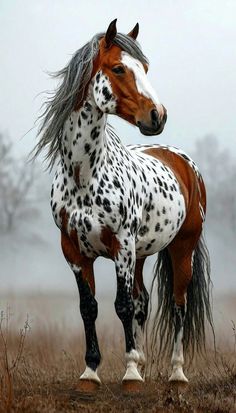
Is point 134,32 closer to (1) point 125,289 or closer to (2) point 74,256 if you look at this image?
(2) point 74,256

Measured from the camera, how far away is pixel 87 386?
8289 millimetres

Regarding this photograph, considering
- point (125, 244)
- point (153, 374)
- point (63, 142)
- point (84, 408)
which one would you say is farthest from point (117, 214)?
point (153, 374)

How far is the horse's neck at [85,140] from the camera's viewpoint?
812cm

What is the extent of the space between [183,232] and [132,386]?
2001mm

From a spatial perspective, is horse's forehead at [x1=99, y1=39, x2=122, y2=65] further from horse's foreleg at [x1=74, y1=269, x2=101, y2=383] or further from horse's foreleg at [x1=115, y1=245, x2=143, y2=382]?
horse's foreleg at [x1=74, y1=269, x2=101, y2=383]

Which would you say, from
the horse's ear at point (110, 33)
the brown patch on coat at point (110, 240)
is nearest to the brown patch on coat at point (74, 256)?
the brown patch on coat at point (110, 240)

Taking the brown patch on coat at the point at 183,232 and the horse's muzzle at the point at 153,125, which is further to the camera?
the brown patch on coat at the point at 183,232

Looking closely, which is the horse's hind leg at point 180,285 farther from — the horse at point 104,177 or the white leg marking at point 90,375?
the white leg marking at point 90,375

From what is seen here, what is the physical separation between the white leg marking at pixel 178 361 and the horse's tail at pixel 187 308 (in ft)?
0.69

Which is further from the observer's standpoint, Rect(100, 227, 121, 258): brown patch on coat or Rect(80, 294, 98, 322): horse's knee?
Rect(80, 294, 98, 322): horse's knee

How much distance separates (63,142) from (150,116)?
0.90m

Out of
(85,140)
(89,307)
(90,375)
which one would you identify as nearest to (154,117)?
(85,140)

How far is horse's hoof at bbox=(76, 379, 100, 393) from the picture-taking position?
8.27m

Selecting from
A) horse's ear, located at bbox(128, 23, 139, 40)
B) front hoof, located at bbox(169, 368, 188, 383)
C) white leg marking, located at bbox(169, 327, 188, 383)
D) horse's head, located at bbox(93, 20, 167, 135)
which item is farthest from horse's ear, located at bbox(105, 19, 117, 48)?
front hoof, located at bbox(169, 368, 188, 383)
